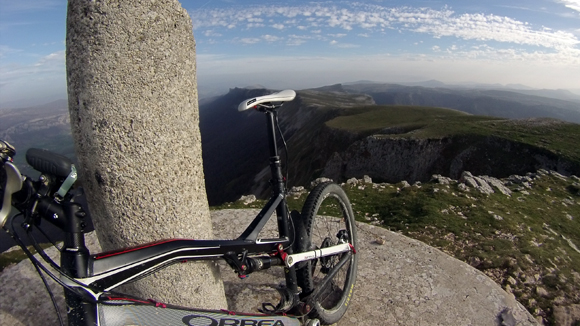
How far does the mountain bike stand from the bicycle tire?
1 cm

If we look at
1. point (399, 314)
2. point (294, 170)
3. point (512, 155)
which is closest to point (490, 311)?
point (399, 314)

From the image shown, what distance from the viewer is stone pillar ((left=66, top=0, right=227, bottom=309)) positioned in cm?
283

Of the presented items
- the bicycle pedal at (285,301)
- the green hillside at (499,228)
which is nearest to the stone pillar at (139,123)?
the bicycle pedal at (285,301)

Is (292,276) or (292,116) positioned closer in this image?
(292,276)

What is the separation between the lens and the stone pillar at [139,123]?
283cm

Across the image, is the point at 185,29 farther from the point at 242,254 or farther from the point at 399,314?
the point at 399,314

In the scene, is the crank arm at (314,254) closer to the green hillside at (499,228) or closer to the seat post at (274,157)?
the seat post at (274,157)

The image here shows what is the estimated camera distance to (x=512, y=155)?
34.0 m

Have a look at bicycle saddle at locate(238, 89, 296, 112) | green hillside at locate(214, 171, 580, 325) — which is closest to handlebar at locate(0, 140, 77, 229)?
bicycle saddle at locate(238, 89, 296, 112)

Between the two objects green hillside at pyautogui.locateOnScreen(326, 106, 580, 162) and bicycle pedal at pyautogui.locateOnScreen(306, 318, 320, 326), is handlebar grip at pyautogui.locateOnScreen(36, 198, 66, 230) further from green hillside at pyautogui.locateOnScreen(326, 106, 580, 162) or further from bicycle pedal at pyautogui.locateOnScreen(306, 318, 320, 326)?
green hillside at pyautogui.locateOnScreen(326, 106, 580, 162)

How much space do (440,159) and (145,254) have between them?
43338 millimetres

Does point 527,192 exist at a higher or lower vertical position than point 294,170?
higher

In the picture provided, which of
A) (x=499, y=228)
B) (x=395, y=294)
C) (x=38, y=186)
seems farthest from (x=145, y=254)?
(x=499, y=228)

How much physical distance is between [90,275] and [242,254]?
1396mm
